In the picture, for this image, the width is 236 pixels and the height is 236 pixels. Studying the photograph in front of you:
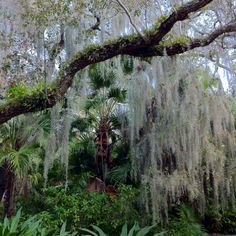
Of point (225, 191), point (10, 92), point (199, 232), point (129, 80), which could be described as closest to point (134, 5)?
point (129, 80)

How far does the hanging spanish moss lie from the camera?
5641 mm

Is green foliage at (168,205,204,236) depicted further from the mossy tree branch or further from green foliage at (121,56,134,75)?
the mossy tree branch

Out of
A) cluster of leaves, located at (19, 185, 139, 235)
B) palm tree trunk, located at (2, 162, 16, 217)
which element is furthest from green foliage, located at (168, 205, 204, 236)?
palm tree trunk, located at (2, 162, 16, 217)

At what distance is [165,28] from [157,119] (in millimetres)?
1975

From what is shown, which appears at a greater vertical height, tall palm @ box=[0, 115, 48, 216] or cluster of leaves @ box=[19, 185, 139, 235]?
tall palm @ box=[0, 115, 48, 216]

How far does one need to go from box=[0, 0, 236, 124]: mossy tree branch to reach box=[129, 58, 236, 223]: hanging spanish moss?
730mm

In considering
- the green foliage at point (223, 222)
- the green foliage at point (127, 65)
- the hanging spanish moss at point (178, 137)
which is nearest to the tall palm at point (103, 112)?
the green foliage at point (127, 65)

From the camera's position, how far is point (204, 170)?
19.9 feet

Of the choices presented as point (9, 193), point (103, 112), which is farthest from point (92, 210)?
point (103, 112)

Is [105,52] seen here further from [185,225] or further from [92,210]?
[185,225]

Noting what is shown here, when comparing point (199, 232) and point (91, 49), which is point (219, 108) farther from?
point (91, 49)

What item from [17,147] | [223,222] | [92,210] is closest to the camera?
[92,210]

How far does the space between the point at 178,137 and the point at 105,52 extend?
1872mm

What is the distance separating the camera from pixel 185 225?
19.2 feet
